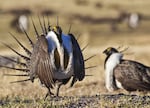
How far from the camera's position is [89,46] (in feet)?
84.8

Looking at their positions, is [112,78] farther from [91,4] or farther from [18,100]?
[91,4]

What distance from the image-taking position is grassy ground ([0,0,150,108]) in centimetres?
731

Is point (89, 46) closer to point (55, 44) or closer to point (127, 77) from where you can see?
point (127, 77)

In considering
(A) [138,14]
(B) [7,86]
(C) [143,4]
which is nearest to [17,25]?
(A) [138,14]

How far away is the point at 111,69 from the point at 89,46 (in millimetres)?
16469

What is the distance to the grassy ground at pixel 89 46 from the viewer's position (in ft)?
24.0

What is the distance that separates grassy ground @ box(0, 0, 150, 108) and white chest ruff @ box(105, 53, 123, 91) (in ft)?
1.10

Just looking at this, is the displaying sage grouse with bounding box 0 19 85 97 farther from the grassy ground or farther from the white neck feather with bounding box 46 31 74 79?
the grassy ground

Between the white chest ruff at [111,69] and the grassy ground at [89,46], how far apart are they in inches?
13.2

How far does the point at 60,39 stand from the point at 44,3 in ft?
124

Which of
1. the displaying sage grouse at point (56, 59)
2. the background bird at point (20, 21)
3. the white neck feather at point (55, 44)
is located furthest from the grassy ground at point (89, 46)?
the white neck feather at point (55, 44)

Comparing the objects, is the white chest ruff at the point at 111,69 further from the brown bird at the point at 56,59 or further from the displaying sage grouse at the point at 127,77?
the brown bird at the point at 56,59

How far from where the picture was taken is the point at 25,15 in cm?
4094

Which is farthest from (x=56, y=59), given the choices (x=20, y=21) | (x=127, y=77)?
(x=20, y=21)
